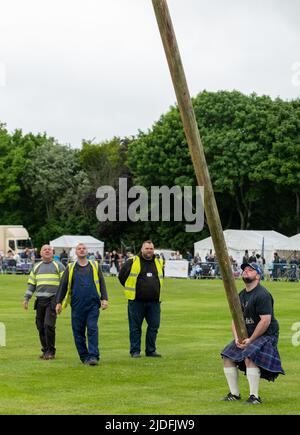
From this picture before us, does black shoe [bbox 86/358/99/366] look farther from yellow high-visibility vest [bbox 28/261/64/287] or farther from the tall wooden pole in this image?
the tall wooden pole

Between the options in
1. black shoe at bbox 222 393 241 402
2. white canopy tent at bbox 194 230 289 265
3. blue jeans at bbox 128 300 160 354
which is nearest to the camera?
black shoe at bbox 222 393 241 402

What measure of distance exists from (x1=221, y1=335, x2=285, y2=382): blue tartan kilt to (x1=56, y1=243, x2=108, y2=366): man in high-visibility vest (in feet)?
12.8

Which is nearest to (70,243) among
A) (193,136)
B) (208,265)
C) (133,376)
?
(208,265)

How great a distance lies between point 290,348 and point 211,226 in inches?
298

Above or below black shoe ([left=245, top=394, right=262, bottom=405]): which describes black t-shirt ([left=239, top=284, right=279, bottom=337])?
above

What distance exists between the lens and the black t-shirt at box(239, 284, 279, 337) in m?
11.1

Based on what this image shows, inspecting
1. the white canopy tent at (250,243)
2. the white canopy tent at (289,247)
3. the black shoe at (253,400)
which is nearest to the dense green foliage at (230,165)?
the white canopy tent at (250,243)

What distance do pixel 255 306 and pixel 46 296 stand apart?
5.47 meters

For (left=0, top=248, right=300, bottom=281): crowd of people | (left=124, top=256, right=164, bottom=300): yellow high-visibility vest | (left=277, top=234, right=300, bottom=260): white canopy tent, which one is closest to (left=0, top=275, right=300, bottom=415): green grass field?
(left=124, top=256, right=164, bottom=300): yellow high-visibility vest

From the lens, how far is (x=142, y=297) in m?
16.0

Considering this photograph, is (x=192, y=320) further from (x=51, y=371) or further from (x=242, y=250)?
(x=242, y=250)

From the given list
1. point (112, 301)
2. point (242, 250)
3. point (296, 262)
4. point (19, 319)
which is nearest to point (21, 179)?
point (242, 250)

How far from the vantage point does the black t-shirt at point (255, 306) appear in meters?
11.1

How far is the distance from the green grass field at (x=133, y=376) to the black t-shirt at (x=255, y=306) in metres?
0.88
